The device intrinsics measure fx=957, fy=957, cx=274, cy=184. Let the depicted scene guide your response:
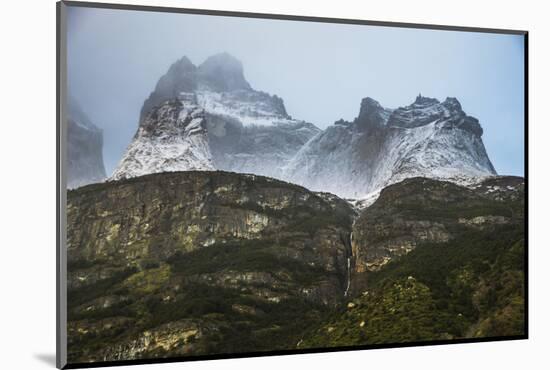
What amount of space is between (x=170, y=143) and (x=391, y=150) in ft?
7.99

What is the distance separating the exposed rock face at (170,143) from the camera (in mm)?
9484

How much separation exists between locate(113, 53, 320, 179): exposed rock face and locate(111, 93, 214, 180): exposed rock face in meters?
0.03

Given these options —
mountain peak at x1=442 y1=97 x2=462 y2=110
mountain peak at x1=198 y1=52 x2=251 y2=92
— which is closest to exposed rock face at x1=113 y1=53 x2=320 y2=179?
mountain peak at x1=198 y1=52 x2=251 y2=92

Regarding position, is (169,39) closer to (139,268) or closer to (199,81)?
(199,81)

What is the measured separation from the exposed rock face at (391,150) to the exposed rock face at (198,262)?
256mm

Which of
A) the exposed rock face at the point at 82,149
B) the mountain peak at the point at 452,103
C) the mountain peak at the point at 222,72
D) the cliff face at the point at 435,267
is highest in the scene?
the mountain peak at the point at 222,72

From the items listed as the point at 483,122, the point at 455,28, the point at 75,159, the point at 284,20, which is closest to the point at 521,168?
the point at 483,122

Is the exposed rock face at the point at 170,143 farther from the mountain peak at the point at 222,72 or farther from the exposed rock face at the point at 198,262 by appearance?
the mountain peak at the point at 222,72

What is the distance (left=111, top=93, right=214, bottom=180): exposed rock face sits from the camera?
31.1 ft

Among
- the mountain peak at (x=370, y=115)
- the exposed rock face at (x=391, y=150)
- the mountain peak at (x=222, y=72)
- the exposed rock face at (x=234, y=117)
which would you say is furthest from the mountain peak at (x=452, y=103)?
the mountain peak at (x=222, y=72)

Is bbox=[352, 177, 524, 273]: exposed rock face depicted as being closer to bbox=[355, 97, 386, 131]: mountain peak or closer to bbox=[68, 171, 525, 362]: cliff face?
bbox=[68, 171, 525, 362]: cliff face

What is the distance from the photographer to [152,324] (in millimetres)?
9297

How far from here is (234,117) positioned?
32.6 feet

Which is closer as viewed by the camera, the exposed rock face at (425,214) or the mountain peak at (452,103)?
the exposed rock face at (425,214)
